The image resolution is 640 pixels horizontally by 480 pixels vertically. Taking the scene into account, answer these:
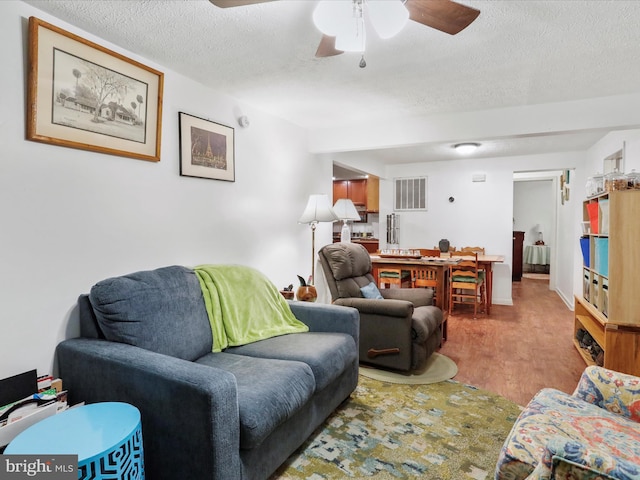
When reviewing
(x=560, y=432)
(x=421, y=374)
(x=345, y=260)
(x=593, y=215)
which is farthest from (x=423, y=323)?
(x=593, y=215)

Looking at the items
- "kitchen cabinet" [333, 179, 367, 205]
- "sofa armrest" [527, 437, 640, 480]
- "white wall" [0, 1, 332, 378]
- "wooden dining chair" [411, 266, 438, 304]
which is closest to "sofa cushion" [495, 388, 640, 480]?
"sofa armrest" [527, 437, 640, 480]

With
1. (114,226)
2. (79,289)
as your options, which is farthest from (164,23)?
(79,289)

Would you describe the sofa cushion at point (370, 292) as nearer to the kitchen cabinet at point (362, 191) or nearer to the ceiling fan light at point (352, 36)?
the ceiling fan light at point (352, 36)

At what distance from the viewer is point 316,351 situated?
212cm

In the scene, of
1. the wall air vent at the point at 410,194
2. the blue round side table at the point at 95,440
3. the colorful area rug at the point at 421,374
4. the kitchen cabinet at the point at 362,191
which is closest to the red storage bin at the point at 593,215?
the colorful area rug at the point at 421,374

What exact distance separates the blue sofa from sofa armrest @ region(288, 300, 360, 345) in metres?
0.01

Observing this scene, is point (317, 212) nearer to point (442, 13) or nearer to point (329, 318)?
point (329, 318)

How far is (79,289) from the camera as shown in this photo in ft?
6.34

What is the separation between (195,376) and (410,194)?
5387 millimetres

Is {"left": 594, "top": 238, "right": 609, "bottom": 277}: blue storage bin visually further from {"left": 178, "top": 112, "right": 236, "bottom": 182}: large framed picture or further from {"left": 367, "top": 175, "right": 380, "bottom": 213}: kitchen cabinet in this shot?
{"left": 367, "top": 175, "right": 380, "bottom": 213}: kitchen cabinet

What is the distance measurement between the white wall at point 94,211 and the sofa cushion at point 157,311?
208 mm

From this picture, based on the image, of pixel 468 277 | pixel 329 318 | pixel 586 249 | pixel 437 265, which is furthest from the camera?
pixel 468 277

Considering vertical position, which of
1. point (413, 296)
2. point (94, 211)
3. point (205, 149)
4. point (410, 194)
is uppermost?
point (410, 194)

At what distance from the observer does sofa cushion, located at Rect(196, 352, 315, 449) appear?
1.52m
